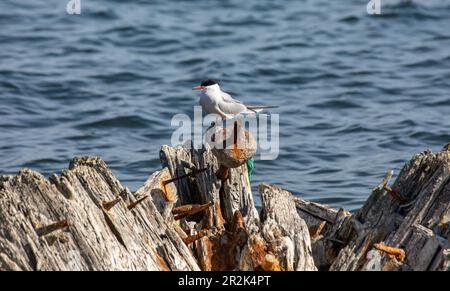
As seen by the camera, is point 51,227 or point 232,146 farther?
point 232,146

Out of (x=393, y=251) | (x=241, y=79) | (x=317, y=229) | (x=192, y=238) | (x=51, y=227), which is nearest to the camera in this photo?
(x=51, y=227)

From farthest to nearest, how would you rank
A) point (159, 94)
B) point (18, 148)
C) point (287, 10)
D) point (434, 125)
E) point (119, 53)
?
1. point (287, 10)
2. point (119, 53)
3. point (159, 94)
4. point (434, 125)
5. point (18, 148)

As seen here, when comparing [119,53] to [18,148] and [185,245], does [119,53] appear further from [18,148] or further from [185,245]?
[185,245]

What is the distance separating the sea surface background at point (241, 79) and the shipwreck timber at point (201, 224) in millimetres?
3562

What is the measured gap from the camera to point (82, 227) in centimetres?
480

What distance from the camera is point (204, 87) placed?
27.4ft

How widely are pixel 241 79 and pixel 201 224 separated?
29.9ft

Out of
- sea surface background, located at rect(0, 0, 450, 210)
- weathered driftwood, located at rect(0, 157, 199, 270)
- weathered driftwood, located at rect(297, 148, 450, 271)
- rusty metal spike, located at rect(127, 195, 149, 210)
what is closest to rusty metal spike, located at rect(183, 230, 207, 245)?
weathered driftwood, located at rect(0, 157, 199, 270)

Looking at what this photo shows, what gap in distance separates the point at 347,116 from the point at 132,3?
790 centimetres

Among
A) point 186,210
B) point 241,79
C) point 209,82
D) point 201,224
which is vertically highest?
point 209,82

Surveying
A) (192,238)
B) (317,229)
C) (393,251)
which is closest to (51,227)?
(192,238)

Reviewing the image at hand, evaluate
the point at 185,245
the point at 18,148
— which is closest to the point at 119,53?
the point at 18,148

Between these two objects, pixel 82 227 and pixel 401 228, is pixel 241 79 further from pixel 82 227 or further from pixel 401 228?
pixel 82 227

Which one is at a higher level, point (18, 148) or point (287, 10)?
point (287, 10)
